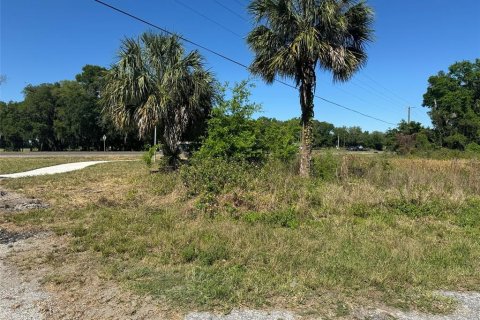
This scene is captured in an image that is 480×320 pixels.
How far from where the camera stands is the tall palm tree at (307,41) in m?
12.1

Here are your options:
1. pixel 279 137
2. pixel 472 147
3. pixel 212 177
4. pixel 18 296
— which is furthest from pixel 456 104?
pixel 18 296

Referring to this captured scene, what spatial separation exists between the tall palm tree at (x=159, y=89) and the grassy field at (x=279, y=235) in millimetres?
3783

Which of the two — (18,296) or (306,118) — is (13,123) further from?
(18,296)

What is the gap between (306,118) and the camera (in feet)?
43.2

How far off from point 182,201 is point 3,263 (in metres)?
4.61

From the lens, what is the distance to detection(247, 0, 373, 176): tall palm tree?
1208 centimetres

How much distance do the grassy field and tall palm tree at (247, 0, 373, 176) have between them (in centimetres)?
291

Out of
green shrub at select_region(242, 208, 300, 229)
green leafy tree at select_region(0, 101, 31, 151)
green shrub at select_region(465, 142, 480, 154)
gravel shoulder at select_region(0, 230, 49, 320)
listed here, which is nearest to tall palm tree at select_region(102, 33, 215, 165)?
green shrub at select_region(242, 208, 300, 229)

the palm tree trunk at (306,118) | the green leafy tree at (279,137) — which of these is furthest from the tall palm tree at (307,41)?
the green leafy tree at (279,137)

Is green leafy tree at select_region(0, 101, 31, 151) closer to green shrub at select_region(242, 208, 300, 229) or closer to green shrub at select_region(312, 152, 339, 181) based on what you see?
green shrub at select_region(312, 152, 339, 181)

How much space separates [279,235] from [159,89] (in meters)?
10.3

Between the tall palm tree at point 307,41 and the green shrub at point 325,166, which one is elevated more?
the tall palm tree at point 307,41

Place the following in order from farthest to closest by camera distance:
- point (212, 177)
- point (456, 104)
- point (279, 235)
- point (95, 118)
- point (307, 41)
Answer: point (95, 118)
point (456, 104)
point (307, 41)
point (212, 177)
point (279, 235)

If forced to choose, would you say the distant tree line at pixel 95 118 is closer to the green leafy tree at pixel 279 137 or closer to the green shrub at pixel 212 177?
the green leafy tree at pixel 279 137
